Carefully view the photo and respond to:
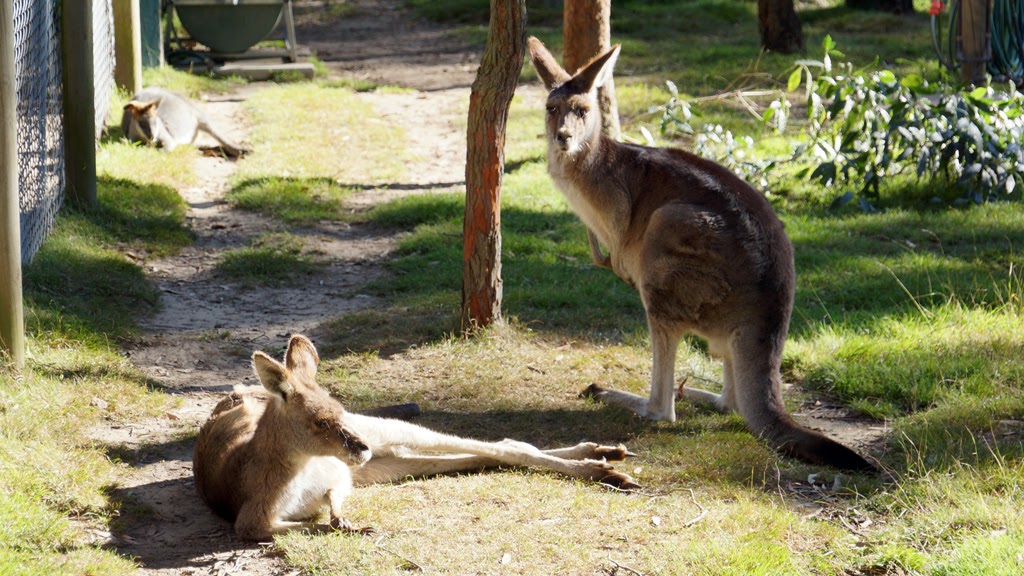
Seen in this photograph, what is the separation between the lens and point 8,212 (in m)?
5.17

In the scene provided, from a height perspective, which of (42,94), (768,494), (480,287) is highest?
(42,94)

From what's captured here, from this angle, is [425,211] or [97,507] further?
[425,211]

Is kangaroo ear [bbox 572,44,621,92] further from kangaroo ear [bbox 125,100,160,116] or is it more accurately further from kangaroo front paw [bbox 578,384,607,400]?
kangaroo ear [bbox 125,100,160,116]

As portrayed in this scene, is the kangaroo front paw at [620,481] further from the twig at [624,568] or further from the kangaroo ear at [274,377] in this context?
the kangaroo ear at [274,377]

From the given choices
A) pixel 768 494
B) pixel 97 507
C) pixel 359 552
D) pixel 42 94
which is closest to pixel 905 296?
pixel 768 494

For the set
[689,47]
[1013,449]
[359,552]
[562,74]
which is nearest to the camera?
[359,552]

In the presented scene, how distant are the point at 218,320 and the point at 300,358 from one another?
2540 millimetres

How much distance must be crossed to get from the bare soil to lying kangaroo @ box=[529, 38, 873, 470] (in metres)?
0.66

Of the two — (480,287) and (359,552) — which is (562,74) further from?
(359,552)

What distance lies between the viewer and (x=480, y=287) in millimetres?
6105

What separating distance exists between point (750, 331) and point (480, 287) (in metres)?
1.68

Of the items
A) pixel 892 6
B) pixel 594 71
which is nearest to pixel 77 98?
pixel 594 71

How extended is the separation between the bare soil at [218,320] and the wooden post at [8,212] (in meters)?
0.68

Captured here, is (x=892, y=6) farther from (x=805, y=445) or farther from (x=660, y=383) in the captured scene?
(x=805, y=445)
